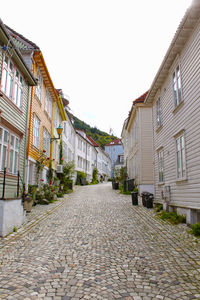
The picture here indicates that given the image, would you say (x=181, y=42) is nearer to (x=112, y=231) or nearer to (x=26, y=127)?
(x=112, y=231)

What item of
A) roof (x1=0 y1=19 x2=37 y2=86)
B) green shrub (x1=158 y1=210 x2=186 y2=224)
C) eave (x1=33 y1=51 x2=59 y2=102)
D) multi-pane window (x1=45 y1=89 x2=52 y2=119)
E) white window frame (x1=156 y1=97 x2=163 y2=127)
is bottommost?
green shrub (x1=158 y1=210 x2=186 y2=224)

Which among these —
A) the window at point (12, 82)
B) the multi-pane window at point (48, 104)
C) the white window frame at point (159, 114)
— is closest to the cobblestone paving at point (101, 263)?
the window at point (12, 82)

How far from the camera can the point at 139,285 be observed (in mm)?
4039

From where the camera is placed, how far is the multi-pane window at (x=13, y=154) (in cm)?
1068

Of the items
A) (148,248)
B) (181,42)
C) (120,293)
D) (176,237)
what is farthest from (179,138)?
(120,293)

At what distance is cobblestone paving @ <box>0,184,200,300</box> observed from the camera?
381 cm

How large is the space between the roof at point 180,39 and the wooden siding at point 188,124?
223mm

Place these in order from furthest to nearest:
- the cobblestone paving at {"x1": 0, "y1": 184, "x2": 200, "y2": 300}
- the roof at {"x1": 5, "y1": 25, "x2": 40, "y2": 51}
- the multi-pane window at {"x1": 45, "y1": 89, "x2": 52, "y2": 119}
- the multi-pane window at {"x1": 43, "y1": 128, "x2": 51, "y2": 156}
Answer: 1. the multi-pane window at {"x1": 45, "y1": 89, "x2": 52, "y2": 119}
2. the multi-pane window at {"x1": 43, "y1": 128, "x2": 51, "y2": 156}
3. the roof at {"x1": 5, "y1": 25, "x2": 40, "y2": 51}
4. the cobblestone paving at {"x1": 0, "y1": 184, "x2": 200, "y2": 300}

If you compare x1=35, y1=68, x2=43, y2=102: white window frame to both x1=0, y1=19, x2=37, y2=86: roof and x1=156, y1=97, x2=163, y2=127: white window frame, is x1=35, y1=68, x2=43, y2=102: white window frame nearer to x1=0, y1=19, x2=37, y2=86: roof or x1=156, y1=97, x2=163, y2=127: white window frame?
x1=0, y1=19, x2=37, y2=86: roof

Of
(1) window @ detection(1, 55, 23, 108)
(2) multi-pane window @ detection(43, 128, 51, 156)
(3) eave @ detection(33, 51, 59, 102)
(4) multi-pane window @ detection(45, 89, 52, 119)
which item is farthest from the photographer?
(4) multi-pane window @ detection(45, 89, 52, 119)

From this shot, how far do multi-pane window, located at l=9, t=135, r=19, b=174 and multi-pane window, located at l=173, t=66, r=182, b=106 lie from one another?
6.83 m

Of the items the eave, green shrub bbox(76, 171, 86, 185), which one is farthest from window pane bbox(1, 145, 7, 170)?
green shrub bbox(76, 171, 86, 185)

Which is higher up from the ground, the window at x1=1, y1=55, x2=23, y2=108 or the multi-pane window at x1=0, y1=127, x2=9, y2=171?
the window at x1=1, y1=55, x2=23, y2=108

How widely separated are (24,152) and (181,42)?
27.1ft
